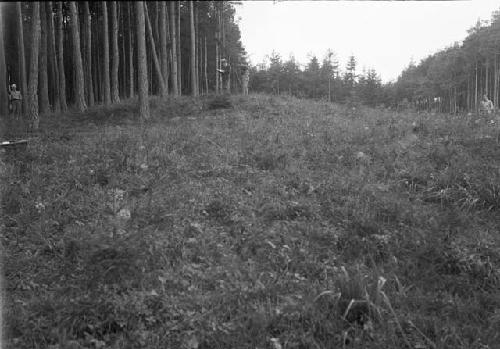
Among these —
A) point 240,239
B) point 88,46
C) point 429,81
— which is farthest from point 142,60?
point 429,81

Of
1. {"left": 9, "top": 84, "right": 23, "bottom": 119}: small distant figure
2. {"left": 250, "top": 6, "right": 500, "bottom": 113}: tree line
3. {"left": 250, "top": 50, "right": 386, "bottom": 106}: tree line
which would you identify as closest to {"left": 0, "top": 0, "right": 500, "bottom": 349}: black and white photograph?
{"left": 9, "top": 84, "right": 23, "bottom": 119}: small distant figure

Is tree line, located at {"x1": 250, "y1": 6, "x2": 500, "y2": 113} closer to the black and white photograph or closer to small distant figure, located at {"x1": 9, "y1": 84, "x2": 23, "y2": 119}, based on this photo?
small distant figure, located at {"x1": 9, "y1": 84, "x2": 23, "y2": 119}

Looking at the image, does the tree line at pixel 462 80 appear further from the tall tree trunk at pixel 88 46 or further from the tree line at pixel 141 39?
the tree line at pixel 141 39

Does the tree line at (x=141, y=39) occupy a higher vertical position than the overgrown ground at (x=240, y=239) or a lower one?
higher

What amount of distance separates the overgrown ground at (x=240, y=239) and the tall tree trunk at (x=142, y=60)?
49 cm

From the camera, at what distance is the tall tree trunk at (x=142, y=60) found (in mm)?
3966

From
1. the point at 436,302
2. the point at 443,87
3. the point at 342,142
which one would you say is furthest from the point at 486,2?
the point at 443,87

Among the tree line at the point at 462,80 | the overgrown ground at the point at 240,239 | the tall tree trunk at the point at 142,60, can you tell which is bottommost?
the overgrown ground at the point at 240,239

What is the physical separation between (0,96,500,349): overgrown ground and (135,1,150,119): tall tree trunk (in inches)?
19.3

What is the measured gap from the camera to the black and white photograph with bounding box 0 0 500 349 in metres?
4.55

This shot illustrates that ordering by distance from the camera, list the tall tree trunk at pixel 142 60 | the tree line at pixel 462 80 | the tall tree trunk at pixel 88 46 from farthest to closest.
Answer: the tree line at pixel 462 80
the tall tree trunk at pixel 88 46
the tall tree trunk at pixel 142 60

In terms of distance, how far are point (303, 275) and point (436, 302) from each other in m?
1.74

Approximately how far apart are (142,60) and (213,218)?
9.45 feet

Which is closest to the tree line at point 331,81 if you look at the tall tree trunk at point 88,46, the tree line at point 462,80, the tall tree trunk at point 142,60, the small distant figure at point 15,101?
the tree line at point 462,80
